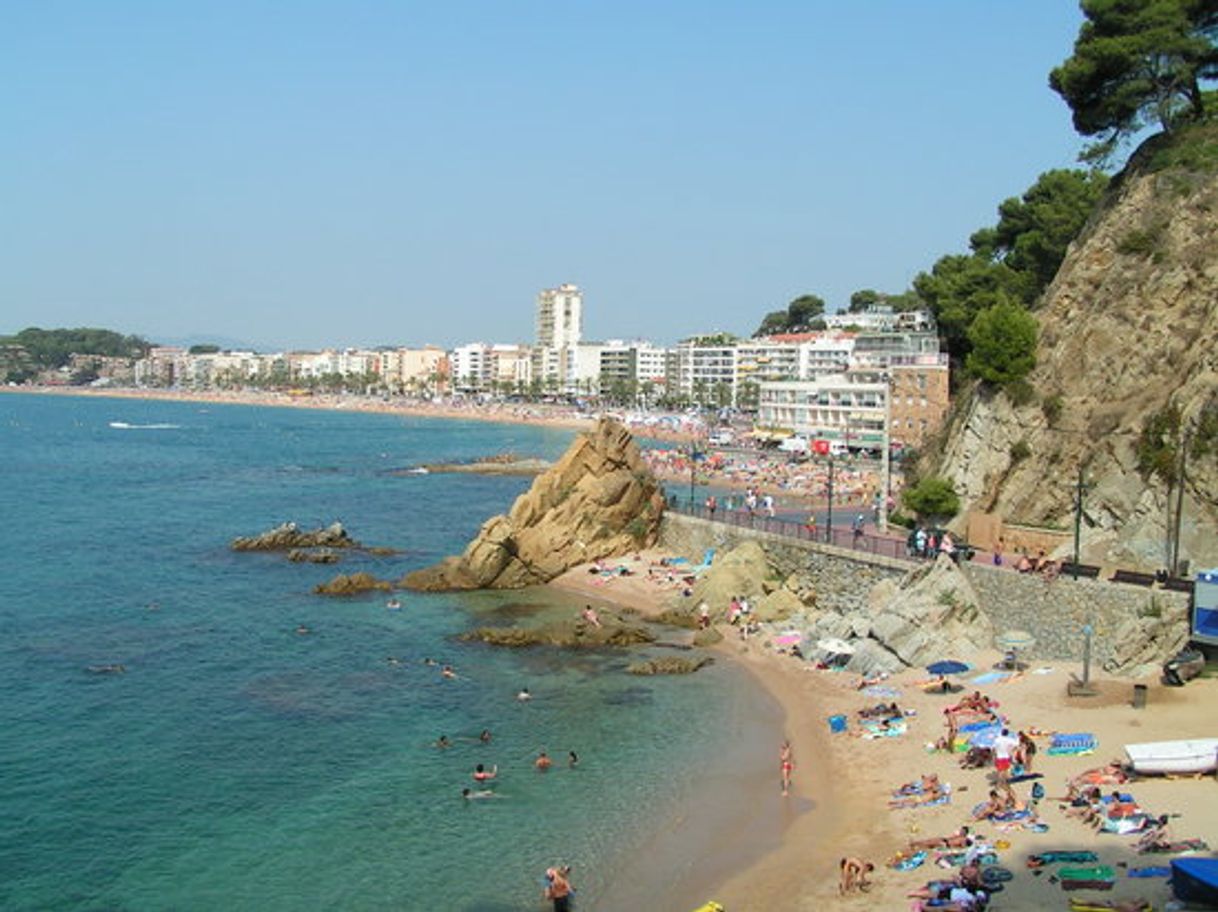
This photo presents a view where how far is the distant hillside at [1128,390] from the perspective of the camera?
33188mm

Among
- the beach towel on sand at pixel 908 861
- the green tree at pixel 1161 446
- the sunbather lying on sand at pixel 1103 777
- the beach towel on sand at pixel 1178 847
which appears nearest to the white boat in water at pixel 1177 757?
the sunbather lying on sand at pixel 1103 777

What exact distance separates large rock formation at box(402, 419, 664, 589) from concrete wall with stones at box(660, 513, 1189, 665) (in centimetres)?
1082

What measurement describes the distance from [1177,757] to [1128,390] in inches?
701

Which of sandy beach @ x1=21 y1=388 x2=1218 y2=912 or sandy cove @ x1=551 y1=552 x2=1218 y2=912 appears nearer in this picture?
sandy cove @ x1=551 y1=552 x2=1218 y2=912

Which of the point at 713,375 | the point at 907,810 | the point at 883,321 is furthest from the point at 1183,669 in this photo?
the point at 713,375

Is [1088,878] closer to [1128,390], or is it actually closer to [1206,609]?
[1206,609]

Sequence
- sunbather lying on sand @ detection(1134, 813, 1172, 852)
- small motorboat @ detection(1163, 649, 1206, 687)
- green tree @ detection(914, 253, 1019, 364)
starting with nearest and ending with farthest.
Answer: sunbather lying on sand @ detection(1134, 813, 1172, 852) < small motorboat @ detection(1163, 649, 1206, 687) < green tree @ detection(914, 253, 1019, 364)

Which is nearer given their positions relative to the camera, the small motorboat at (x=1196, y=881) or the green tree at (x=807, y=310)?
the small motorboat at (x=1196, y=881)

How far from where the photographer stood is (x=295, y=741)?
2894 centimetres

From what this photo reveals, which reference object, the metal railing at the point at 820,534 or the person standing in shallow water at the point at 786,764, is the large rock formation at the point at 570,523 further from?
the person standing in shallow water at the point at 786,764

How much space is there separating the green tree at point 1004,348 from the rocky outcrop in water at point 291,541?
107ft

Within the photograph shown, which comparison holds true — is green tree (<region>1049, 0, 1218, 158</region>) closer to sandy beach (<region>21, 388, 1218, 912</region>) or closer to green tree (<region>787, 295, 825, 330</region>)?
sandy beach (<region>21, 388, 1218, 912</region>)

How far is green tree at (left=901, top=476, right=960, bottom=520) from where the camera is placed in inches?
1598

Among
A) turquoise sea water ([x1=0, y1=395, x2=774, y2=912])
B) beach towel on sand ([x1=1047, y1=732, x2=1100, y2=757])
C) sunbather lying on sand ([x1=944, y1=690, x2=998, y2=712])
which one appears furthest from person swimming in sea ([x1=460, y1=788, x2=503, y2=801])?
beach towel on sand ([x1=1047, y1=732, x2=1100, y2=757])
